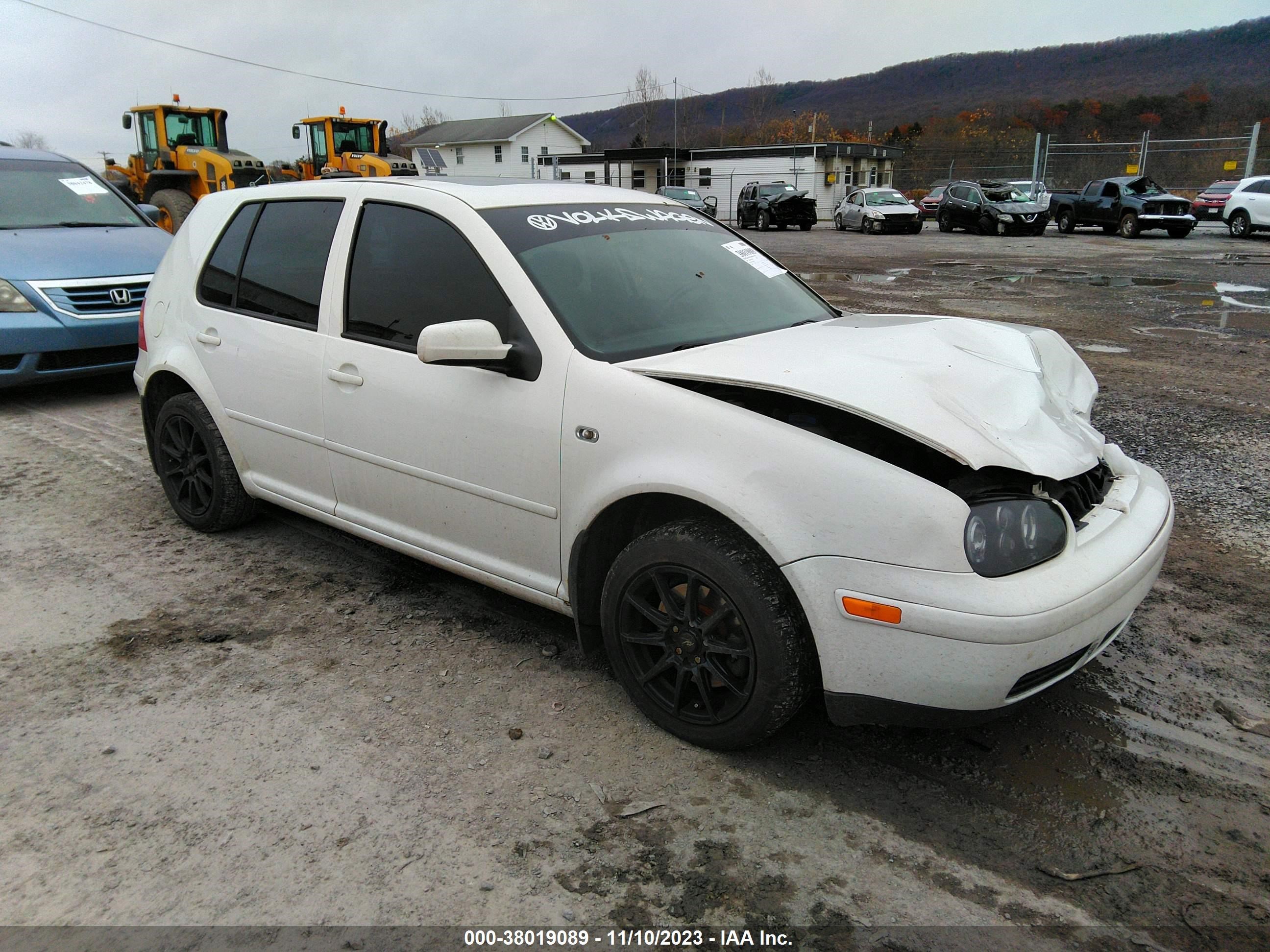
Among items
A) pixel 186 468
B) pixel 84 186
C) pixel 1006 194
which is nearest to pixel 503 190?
pixel 186 468

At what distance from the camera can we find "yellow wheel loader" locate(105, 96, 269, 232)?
671 inches

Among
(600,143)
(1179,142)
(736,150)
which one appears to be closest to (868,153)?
(736,150)

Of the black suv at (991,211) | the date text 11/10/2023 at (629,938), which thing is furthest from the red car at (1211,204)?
the date text 11/10/2023 at (629,938)

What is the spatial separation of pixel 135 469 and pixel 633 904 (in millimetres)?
4673

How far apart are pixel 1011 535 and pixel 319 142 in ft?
72.9

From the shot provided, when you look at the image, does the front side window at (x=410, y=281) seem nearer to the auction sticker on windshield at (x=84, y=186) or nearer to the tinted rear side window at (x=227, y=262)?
the tinted rear side window at (x=227, y=262)

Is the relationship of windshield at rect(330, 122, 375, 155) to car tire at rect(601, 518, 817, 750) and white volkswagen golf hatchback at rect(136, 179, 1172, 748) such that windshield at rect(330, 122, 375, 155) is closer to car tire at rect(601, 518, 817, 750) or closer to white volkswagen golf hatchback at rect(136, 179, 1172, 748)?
white volkswagen golf hatchback at rect(136, 179, 1172, 748)

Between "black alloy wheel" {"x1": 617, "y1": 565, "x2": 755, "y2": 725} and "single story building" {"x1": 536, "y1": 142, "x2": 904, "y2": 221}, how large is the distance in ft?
140

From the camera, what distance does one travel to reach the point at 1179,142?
108 feet

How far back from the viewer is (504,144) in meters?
62.6

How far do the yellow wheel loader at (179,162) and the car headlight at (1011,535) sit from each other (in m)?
17.5

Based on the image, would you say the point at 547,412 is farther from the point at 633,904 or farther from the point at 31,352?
the point at 31,352

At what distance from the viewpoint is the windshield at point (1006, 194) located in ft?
85.4

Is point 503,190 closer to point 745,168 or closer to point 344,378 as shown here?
point 344,378
